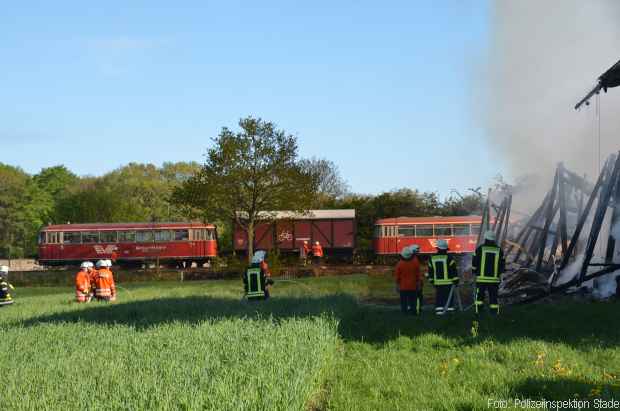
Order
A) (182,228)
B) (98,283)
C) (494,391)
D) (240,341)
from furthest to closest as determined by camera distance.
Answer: (182,228) → (98,283) → (240,341) → (494,391)

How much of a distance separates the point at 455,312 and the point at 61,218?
60901 millimetres

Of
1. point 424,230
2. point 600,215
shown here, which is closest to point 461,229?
point 424,230

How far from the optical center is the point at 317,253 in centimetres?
4169

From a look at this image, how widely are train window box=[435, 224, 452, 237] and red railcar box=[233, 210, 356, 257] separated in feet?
18.7

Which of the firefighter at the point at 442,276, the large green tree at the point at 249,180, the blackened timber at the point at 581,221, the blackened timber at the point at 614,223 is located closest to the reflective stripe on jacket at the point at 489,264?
the firefighter at the point at 442,276

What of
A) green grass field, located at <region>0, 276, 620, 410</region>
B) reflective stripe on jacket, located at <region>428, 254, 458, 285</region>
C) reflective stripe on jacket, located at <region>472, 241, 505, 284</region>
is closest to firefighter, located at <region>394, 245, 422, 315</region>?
reflective stripe on jacket, located at <region>428, 254, 458, 285</region>

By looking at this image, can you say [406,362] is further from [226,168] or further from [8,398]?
[226,168]

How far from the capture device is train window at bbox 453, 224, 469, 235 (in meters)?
42.6

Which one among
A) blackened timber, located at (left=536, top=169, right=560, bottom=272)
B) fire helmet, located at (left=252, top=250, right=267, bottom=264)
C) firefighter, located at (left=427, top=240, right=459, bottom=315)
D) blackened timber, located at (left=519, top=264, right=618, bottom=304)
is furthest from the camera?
blackened timber, located at (left=536, top=169, right=560, bottom=272)

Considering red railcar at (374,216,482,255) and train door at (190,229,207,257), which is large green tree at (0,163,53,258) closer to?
train door at (190,229,207,257)

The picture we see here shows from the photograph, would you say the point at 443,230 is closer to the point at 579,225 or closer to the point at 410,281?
the point at 579,225

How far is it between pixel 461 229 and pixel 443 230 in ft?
3.91

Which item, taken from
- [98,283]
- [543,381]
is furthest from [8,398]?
[98,283]

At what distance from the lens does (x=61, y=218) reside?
2709 inches
